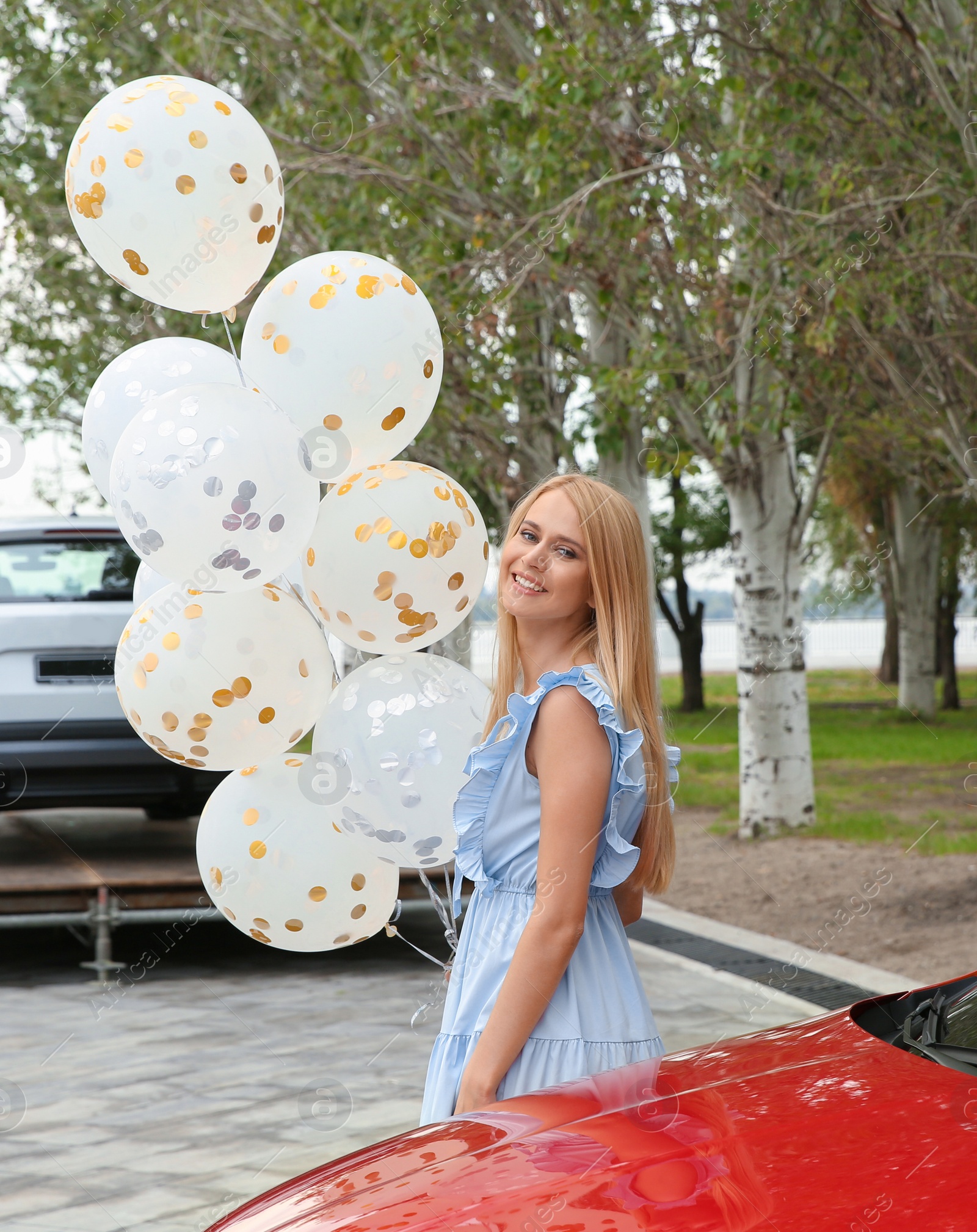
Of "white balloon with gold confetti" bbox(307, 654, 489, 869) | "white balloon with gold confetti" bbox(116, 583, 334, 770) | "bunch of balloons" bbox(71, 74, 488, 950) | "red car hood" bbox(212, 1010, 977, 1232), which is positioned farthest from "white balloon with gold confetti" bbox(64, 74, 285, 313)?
"red car hood" bbox(212, 1010, 977, 1232)

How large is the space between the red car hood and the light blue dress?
7cm

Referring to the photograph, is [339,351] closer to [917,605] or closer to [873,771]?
[873,771]

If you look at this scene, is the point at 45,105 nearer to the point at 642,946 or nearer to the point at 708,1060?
the point at 642,946

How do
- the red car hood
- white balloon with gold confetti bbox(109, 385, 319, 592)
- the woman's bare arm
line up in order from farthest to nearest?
white balloon with gold confetti bbox(109, 385, 319, 592)
the woman's bare arm
the red car hood

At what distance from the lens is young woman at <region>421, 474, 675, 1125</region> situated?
201 centimetres

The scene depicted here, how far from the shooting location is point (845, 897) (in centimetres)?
785

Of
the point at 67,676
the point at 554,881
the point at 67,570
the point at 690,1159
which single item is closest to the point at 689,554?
the point at 67,570

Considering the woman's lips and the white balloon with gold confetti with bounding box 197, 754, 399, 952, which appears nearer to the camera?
the woman's lips

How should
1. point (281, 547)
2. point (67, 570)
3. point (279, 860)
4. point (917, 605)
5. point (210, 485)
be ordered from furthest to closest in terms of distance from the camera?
point (917, 605)
point (67, 570)
point (279, 860)
point (281, 547)
point (210, 485)

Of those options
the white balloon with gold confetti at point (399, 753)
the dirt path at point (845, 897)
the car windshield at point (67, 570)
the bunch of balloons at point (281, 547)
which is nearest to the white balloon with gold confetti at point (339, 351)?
the bunch of balloons at point (281, 547)

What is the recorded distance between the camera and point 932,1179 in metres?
1.61

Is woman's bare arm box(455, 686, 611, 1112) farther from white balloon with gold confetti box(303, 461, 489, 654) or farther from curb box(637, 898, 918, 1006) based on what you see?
curb box(637, 898, 918, 1006)

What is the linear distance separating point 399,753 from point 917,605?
1798cm

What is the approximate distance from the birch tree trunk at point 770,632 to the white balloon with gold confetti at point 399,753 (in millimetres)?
6927
